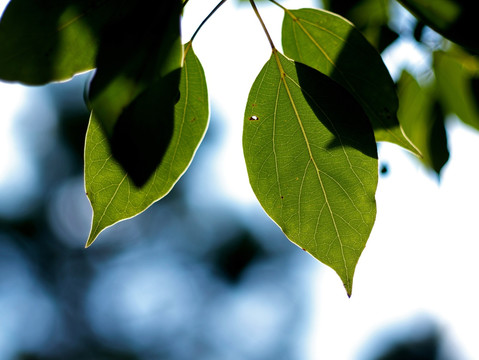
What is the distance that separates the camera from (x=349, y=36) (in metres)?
0.64

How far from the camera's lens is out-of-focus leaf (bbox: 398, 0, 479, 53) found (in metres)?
0.55

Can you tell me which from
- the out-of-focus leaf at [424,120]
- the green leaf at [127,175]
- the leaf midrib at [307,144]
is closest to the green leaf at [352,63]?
the leaf midrib at [307,144]

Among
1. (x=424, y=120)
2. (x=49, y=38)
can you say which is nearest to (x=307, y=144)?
(x=49, y=38)

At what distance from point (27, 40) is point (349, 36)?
386 millimetres

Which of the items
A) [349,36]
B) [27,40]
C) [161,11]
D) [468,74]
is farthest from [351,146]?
[468,74]

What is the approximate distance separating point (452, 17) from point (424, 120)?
1.86ft

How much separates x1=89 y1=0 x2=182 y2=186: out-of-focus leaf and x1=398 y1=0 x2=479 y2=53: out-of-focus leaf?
29 centimetres

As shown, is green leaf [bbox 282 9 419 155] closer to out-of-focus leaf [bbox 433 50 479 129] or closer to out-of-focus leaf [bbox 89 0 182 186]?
out-of-focus leaf [bbox 89 0 182 186]

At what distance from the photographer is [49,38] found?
514 mm

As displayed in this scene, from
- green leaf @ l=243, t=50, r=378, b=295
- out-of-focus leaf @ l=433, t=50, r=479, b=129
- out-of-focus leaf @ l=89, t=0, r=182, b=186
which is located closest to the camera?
A: out-of-focus leaf @ l=89, t=0, r=182, b=186

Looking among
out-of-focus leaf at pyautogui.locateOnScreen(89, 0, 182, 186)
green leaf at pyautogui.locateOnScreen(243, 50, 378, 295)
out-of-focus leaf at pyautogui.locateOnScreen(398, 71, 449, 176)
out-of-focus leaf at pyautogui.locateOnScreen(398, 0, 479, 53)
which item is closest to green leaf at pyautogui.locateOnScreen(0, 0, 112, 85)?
out-of-focus leaf at pyautogui.locateOnScreen(89, 0, 182, 186)

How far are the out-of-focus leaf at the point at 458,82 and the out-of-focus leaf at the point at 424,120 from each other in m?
0.03

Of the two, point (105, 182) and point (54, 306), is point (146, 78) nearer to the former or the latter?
point (105, 182)

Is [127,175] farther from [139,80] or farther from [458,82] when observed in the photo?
[458,82]
